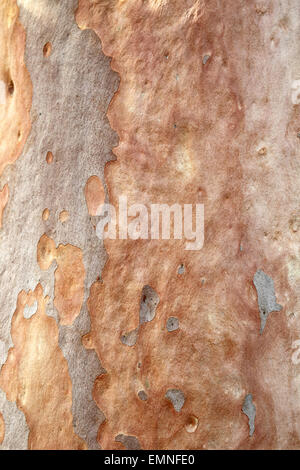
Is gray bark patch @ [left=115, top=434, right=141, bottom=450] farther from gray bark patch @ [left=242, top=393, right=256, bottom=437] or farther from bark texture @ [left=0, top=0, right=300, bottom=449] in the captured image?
gray bark patch @ [left=242, top=393, right=256, bottom=437]

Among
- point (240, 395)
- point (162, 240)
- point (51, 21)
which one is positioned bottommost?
point (240, 395)

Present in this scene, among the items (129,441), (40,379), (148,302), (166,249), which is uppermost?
(166,249)

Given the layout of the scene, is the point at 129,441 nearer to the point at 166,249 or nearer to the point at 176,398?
the point at 176,398

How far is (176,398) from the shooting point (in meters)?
1.05

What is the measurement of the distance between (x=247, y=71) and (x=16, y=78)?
0.52 m

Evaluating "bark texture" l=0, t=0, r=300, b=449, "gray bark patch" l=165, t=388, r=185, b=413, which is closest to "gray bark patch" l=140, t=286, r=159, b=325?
"bark texture" l=0, t=0, r=300, b=449

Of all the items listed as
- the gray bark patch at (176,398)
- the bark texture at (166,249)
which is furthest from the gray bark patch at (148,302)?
the gray bark patch at (176,398)

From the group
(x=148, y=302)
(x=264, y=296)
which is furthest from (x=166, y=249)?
(x=264, y=296)

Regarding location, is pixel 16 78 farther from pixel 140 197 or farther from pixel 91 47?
pixel 140 197

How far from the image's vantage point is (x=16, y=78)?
1.24 meters

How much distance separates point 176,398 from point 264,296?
10.4 inches

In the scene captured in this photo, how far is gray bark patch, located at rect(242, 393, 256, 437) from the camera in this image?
3.46 feet
